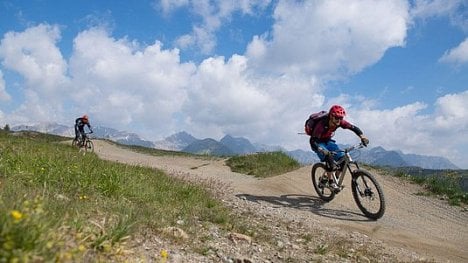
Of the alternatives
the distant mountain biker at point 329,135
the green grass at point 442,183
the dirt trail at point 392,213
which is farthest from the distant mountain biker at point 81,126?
the green grass at point 442,183

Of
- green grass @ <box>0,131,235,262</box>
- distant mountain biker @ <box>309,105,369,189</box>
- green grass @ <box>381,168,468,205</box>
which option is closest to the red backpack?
distant mountain biker @ <box>309,105,369,189</box>

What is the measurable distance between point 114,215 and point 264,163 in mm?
14568

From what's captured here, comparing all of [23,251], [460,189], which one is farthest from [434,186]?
[23,251]

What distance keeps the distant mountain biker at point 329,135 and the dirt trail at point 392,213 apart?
1202 mm

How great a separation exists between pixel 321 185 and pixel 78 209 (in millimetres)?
8493

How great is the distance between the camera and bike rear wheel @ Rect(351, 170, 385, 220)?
11.0 m

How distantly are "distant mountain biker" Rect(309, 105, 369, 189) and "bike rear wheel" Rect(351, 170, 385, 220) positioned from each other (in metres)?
0.78

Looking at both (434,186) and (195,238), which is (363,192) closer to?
(434,186)

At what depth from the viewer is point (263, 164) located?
66.7ft

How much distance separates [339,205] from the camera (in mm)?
12484

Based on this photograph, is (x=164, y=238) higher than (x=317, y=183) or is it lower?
lower

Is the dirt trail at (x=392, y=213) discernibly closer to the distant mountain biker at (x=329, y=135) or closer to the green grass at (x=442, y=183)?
the green grass at (x=442, y=183)

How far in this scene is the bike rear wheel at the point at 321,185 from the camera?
505 inches

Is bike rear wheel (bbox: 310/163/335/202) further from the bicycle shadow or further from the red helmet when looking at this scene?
the red helmet
